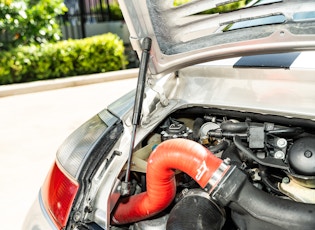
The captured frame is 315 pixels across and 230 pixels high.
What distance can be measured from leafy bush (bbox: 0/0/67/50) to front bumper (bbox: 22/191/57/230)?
7646 millimetres

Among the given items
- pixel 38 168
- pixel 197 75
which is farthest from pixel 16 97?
pixel 197 75

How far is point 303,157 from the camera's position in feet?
4.96

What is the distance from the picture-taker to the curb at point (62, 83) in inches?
318

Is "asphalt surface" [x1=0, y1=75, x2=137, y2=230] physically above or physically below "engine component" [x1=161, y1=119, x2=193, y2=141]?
below

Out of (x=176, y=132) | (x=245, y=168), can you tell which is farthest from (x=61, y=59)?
(x=245, y=168)

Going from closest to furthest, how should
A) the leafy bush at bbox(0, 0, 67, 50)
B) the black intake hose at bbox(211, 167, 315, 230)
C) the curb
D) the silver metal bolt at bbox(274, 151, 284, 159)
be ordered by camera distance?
the black intake hose at bbox(211, 167, 315, 230), the silver metal bolt at bbox(274, 151, 284, 159), the curb, the leafy bush at bbox(0, 0, 67, 50)

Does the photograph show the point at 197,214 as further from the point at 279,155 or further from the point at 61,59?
the point at 61,59

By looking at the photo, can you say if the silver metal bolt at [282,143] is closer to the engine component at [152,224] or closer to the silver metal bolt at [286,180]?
the silver metal bolt at [286,180]

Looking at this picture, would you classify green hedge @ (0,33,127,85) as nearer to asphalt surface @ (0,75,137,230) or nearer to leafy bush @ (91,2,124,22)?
asphalt surface @ (0,75,137,230)

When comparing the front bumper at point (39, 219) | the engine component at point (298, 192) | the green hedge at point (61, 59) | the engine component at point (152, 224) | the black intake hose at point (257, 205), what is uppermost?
the black intake hose at point (257, 205)

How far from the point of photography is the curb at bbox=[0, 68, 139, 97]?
808 cm

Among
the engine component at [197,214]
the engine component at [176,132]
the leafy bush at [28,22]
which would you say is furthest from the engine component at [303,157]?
the leafy bush at [28,22]

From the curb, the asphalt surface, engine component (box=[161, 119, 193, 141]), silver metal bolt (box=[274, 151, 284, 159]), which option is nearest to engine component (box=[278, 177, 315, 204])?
silver metal bolt (box=[274, 151, 284, 159])

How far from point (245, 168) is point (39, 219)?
0.91 metres
